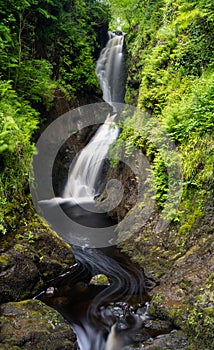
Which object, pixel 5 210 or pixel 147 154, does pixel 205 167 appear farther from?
pixel 5 210

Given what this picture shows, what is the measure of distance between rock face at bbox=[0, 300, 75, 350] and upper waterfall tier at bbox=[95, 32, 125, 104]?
13090 millimetres

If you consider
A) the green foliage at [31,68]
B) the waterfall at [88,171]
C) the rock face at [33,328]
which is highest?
the green foliage at [31,68]

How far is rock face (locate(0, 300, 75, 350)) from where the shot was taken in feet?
12.1

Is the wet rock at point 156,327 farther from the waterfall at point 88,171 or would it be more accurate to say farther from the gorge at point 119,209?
the waterfall at point 88,171

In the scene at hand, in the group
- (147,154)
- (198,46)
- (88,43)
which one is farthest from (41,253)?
(88,43)

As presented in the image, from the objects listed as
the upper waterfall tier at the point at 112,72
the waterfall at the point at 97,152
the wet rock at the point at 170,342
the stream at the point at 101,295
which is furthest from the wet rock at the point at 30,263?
the upper waterfall tier at the point at 112,72

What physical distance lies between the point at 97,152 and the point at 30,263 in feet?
25.0

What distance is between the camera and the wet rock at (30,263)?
476cm

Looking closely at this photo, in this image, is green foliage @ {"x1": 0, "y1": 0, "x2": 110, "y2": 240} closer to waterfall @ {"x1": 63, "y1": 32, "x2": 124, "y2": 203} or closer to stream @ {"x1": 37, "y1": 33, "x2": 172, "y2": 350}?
stream @ {"x1": 37, "y1": 33, "x2": 172, "y2": 350}

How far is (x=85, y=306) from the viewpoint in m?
4.87

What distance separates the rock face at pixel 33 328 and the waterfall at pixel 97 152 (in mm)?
6868

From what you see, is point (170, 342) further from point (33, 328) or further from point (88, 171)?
point (88, 171)

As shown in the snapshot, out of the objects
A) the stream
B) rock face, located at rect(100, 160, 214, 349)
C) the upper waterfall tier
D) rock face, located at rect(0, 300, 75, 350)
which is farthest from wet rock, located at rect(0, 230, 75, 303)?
the upper waterfall tier

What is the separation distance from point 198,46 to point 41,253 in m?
6.61
